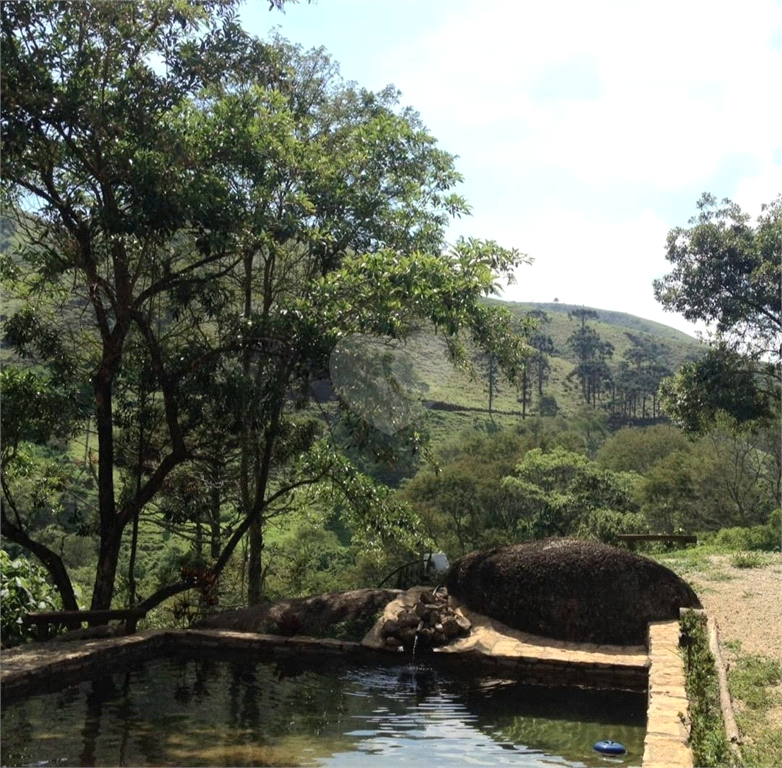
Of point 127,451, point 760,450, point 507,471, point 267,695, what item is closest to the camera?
point 267,695

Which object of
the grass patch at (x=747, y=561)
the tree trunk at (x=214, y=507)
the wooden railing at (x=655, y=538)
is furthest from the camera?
the wooden railing at (x=655, y=538)

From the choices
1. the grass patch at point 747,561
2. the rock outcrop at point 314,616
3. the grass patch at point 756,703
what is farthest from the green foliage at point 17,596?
the grass patch at point 747,561

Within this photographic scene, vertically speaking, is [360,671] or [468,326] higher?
[468,326]

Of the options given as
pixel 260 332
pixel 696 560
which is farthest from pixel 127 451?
pixel 696 560

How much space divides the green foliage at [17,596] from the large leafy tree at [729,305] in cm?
1492

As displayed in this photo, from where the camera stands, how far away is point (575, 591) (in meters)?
9.59

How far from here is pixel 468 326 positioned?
10.1 m

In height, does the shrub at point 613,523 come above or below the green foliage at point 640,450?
below

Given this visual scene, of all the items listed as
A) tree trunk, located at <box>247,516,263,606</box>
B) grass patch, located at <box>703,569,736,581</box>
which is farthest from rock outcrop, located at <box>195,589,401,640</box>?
grass patch, located at <box>703,569,736,581</box>

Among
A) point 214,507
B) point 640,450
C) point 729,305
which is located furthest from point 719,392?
point 640,450

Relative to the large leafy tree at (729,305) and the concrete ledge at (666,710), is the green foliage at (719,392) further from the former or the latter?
the concrete ledge at (666,710)

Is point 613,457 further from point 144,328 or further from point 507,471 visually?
point 144,328

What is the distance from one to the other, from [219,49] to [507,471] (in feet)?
96.6

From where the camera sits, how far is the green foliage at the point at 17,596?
816 centimetres
